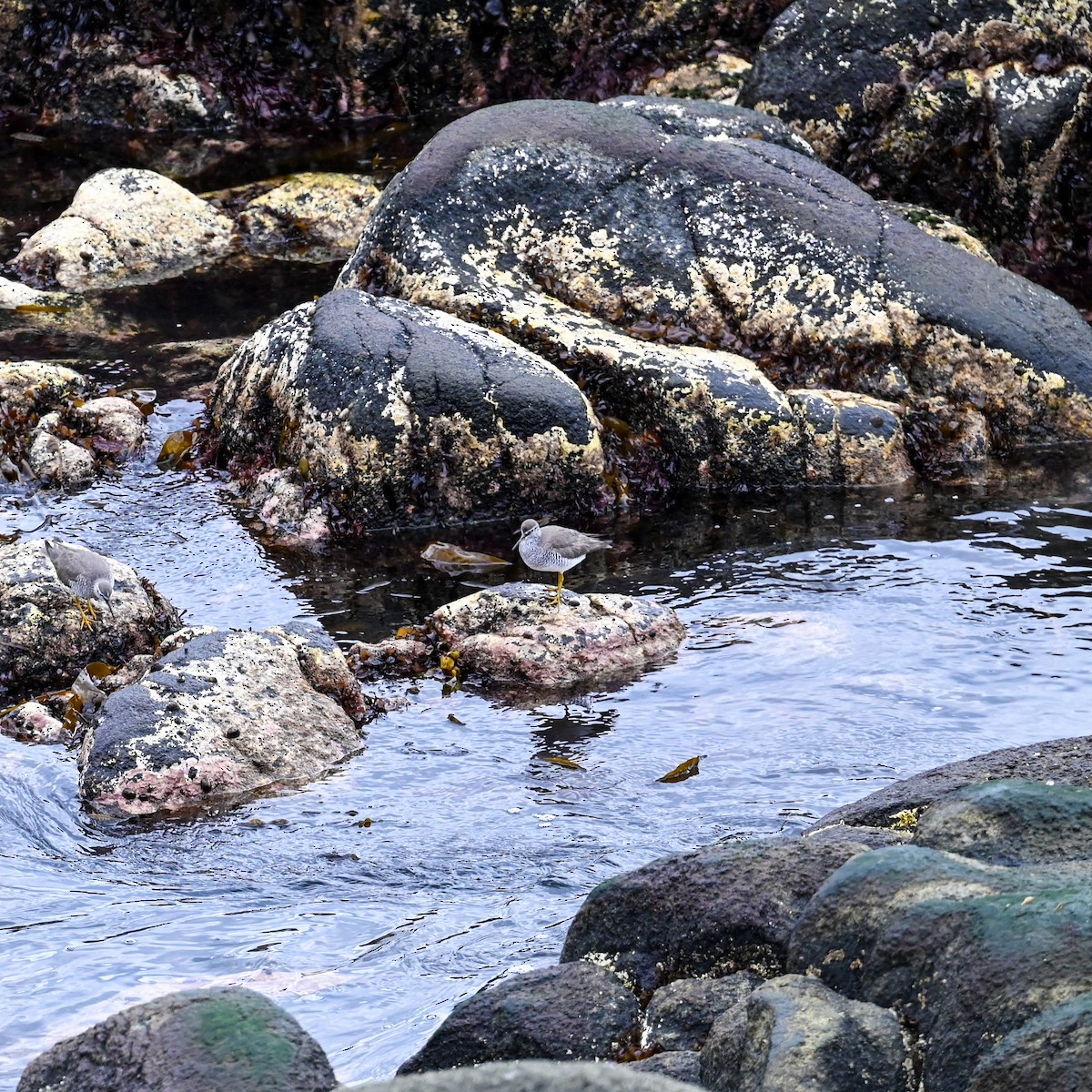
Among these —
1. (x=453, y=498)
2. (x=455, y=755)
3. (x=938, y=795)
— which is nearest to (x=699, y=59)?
(x=453, y=498)

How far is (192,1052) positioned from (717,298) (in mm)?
9475

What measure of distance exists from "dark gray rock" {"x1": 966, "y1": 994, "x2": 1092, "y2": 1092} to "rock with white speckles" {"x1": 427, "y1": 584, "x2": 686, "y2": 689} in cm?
515

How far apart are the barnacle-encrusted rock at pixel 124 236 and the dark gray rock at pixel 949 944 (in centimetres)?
1350

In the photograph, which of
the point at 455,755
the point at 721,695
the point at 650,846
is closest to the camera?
the point at 650,846

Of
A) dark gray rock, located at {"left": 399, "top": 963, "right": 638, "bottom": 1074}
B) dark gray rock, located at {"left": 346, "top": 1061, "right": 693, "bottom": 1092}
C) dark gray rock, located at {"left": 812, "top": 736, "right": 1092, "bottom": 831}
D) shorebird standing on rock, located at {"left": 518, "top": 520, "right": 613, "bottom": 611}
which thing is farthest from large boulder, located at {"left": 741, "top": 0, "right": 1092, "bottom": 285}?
dark gray rock, located at {"left": 346, "top": 1061, "right": 693, "bottom": 1092}

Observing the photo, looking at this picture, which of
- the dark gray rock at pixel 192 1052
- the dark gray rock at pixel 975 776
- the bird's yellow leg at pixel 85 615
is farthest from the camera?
the bird's yellow leg at pixel 85 615

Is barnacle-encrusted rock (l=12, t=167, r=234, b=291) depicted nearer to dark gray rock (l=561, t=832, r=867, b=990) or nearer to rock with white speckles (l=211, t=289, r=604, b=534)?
rock with white speckles (l=211, t=289, r=604, b=534)

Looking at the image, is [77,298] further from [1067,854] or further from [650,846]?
[1067,854]

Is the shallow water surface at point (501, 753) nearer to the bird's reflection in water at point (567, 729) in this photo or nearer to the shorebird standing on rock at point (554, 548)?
the bird's reflection in water at point (567, 729)

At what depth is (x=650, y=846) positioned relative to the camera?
7.04 metres

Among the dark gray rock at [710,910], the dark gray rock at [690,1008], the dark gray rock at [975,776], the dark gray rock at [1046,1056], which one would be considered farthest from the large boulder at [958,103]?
the dark gray rock at [1046,1056]

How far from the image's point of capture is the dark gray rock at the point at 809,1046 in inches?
159

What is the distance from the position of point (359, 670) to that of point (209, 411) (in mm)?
4487

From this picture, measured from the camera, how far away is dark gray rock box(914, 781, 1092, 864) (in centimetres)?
493
